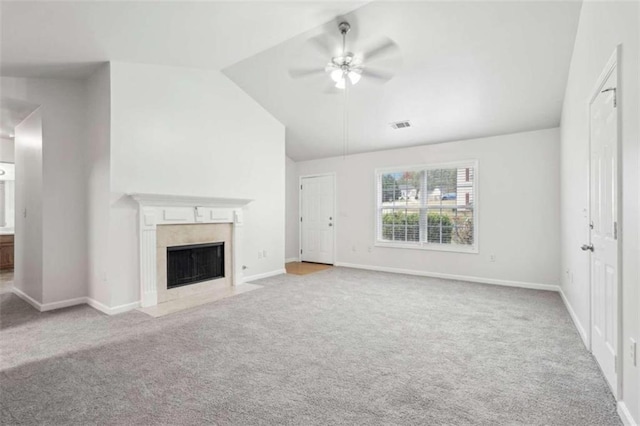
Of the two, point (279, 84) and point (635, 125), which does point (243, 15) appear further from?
point (635, 125)

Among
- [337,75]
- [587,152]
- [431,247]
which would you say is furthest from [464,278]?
[337,75]

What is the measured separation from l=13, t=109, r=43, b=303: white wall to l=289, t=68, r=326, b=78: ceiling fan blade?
324cm

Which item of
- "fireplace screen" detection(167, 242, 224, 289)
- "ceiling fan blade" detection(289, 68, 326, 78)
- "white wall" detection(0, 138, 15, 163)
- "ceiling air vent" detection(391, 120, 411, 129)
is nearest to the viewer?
"ceiling fan blade" detection(289, 68, 326, 78)

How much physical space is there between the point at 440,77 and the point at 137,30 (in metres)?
3.51

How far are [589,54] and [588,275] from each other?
1.86m

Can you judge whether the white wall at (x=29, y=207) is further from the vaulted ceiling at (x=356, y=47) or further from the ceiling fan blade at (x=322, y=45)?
the ceiling fan blade at (x=322, y=45)

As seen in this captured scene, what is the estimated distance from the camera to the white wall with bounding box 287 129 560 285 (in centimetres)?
492

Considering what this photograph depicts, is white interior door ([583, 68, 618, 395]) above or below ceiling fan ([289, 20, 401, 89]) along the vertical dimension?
below

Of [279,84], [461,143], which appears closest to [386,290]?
[461,143]

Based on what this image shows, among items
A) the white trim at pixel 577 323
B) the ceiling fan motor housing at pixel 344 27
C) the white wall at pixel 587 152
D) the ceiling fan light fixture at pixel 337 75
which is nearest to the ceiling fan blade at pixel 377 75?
the ceiling fan light fixture at pixel 337 75

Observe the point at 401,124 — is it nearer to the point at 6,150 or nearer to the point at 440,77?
the point at 440,77

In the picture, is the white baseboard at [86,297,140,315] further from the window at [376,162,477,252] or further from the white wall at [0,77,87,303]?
the window at [376,162,477,252]

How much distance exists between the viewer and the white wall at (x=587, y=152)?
66.8 inches

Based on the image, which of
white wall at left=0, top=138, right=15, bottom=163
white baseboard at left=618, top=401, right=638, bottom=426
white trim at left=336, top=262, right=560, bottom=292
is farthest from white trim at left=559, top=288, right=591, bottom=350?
white wall at left=0, top=138, right=15, bottom=163
